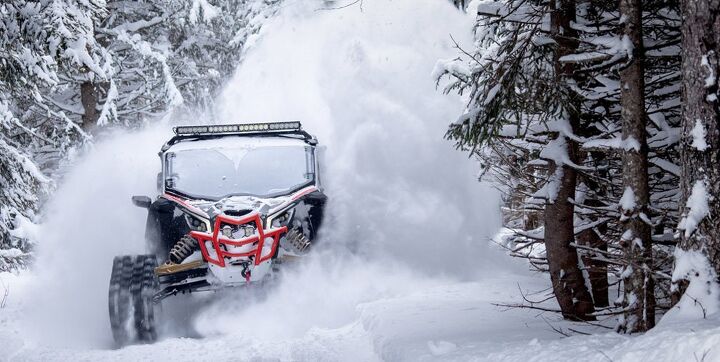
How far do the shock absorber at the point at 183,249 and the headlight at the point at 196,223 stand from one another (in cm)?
15

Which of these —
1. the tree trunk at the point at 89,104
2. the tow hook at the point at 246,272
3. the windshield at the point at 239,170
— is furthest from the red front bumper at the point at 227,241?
A: the tree trunk at the point at 89,104

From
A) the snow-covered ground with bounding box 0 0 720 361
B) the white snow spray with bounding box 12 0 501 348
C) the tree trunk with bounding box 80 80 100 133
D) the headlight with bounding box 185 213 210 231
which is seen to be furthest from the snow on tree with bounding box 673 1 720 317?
the tree trunk with bounding box 80 80 100 133

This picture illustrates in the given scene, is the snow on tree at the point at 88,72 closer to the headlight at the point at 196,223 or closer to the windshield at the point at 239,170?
the windshield at the point at 239,170

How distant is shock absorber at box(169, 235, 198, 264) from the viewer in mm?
9062

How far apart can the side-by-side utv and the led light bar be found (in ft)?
0.05

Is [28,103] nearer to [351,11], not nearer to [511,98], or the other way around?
[351,11]

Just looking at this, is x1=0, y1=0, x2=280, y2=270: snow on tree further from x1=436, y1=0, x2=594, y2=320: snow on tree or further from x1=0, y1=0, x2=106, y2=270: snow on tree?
x1=436, y1=0, x2=594, y2=320: snow on tree

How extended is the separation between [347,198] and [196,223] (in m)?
2.83

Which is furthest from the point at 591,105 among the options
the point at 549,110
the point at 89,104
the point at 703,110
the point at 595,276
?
the point at 89,104

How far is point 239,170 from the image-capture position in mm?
10047

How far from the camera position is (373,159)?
40.2 ft

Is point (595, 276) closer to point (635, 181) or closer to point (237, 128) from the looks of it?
point (635, 181)

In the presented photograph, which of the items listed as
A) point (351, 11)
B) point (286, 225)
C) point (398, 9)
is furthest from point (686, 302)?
point (351, 11)

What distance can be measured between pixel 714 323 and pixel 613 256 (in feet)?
6.33
